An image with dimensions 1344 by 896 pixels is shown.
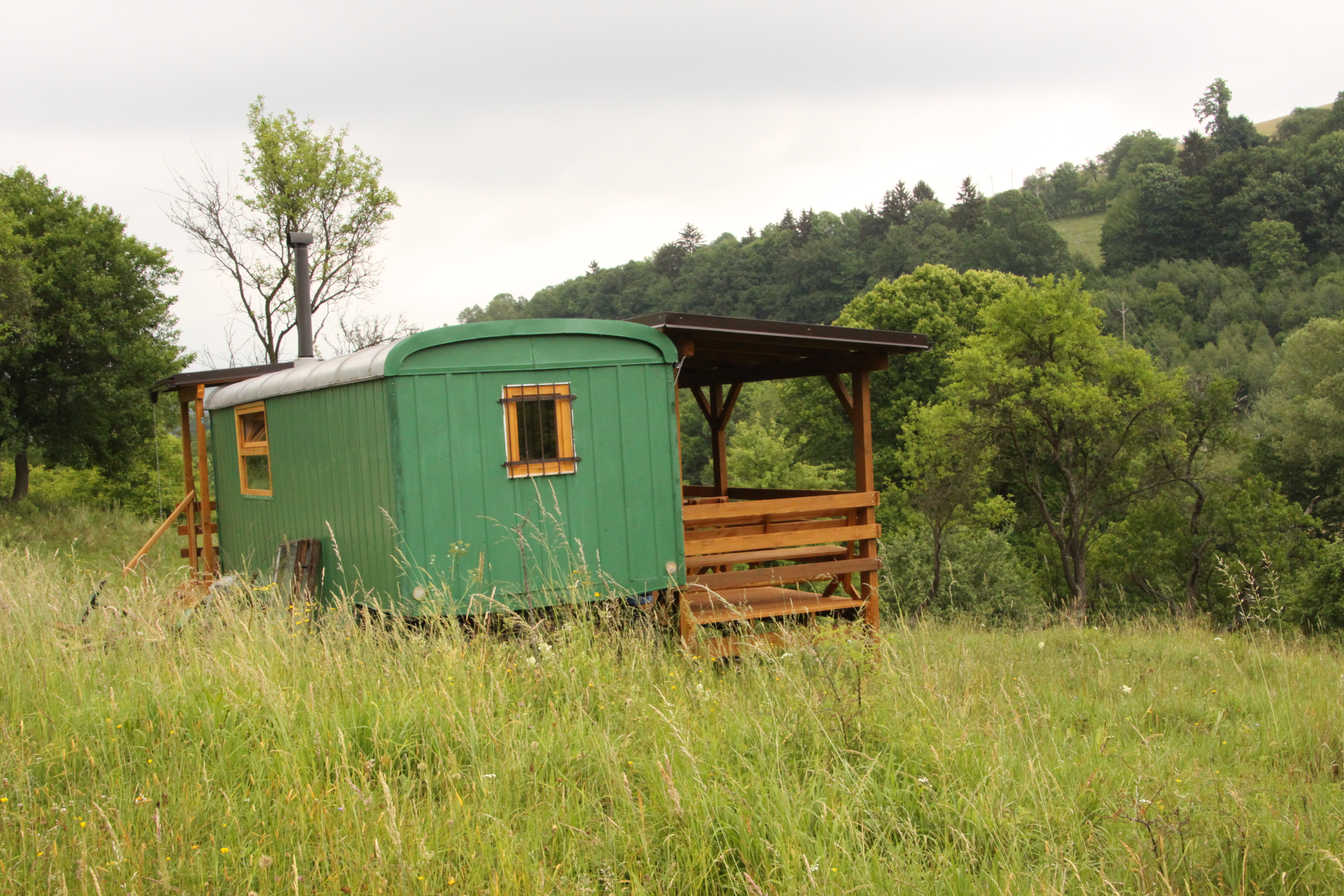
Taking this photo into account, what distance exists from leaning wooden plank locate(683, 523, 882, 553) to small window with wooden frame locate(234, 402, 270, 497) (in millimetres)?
4359

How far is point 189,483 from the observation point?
37.5ft

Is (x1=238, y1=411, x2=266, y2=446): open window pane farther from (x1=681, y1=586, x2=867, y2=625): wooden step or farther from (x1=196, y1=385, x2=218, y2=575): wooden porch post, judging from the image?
(x1=681, y1=586, x2=867, y2=625): wooden step

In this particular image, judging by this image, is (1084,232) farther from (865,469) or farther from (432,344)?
(432,344)

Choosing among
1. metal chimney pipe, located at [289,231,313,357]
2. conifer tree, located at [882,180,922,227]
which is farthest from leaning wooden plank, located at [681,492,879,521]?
conifer tree, located at [882,180,922,227]

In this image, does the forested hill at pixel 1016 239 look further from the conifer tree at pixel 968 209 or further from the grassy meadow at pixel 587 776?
the grassy meadow at pixel 587 776

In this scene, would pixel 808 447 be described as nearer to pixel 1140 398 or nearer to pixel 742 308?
pixel 1140 398

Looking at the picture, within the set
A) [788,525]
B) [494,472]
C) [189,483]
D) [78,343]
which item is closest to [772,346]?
[788,525]

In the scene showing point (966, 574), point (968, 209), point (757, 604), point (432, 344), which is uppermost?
point (968, 209)

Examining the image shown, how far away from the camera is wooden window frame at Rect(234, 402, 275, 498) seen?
29.9ft

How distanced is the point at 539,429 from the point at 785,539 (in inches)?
93.6

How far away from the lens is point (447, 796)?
3131 millimetres

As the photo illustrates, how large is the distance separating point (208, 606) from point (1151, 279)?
63631 millimetres

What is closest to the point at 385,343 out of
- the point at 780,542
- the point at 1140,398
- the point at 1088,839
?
the point at 780,542

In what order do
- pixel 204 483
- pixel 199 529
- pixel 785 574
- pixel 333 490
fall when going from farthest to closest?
pixel 199 529
pixel 204 483
pixel 785 574
pixel 333 490
